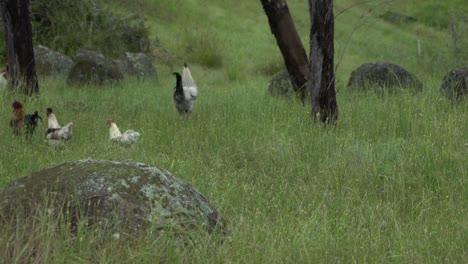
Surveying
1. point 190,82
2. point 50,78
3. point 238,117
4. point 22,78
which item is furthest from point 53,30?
point 238,117

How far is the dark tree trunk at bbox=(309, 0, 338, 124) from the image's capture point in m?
9.27

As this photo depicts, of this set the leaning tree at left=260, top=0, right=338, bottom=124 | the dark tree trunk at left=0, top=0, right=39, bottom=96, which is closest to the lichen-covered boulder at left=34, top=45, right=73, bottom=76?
the dark tree trunk at left=0, top=0, right=39, bottom=96

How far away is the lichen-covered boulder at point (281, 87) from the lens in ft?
41.4

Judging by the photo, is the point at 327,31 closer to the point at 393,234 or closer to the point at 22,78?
the point at 393,234

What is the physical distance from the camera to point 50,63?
1684 cm

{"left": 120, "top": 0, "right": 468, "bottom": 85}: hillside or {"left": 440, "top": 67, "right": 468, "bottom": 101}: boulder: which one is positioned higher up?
{"left": 440, "top": 67, "right": 468, "bottom": 101}: boulder

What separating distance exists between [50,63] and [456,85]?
1051 cm

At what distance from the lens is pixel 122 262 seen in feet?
13.5

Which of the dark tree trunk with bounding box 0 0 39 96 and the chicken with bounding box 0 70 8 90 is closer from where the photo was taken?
the dark tree trunk with bounding box 0 0 39 96

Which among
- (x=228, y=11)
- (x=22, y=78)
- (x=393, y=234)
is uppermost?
(x=393, y=234)

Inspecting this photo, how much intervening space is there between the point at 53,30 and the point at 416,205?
16.4 metres

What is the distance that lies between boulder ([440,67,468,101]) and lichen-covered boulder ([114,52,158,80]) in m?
8.50

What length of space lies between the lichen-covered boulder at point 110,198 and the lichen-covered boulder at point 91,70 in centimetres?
1045

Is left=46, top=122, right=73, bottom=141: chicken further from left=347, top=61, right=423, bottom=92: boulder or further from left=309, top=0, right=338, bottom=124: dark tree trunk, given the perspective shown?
left=347, top=61, right=423, bottom=92: boulder
